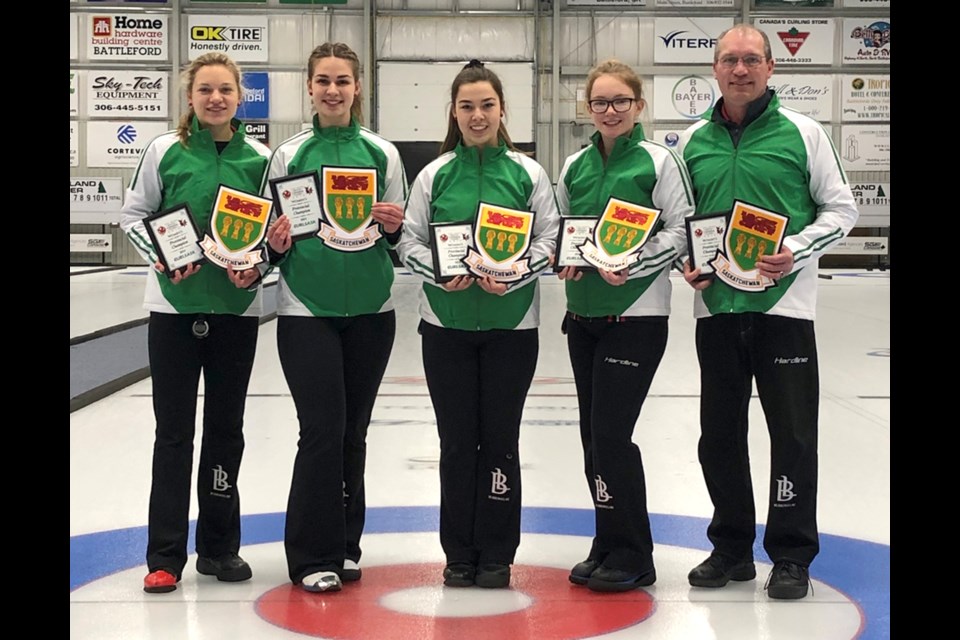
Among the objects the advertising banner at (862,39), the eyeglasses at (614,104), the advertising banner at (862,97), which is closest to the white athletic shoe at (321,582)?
the eyeglasses at (614,104)

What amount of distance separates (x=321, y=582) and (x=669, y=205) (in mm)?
1771

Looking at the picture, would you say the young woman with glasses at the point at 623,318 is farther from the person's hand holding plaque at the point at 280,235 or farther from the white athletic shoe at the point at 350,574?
the person's hand holding plaque at the point at 280,235

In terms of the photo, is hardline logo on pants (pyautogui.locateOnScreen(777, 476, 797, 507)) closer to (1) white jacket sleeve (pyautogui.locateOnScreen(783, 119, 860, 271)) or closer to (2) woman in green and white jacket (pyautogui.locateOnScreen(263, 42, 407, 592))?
(1) white jacket sleeve (pyautogui.locateOnScreen(783, 119, 860, 271))

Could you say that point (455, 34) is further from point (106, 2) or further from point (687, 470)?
point (687, 470)

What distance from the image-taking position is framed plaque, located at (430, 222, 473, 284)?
161 inches

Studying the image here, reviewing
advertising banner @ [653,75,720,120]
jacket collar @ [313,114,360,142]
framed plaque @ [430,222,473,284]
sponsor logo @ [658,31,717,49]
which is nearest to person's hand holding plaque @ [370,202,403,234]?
framed plaque @ [430,222,473,284]

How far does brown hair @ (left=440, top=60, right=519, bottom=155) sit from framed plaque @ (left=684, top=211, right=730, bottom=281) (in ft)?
2.38

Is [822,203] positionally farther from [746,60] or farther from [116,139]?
[116,139]

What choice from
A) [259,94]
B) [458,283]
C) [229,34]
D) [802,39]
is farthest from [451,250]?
[802,39]

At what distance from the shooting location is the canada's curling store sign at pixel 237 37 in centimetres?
2441

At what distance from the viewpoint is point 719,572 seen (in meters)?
4.17

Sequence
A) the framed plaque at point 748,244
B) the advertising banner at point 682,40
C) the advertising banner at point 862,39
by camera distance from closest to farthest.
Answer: the framed plaque at point 748,244 → the advertising banner at point 682,40 → the advertising banner at point 862,39
